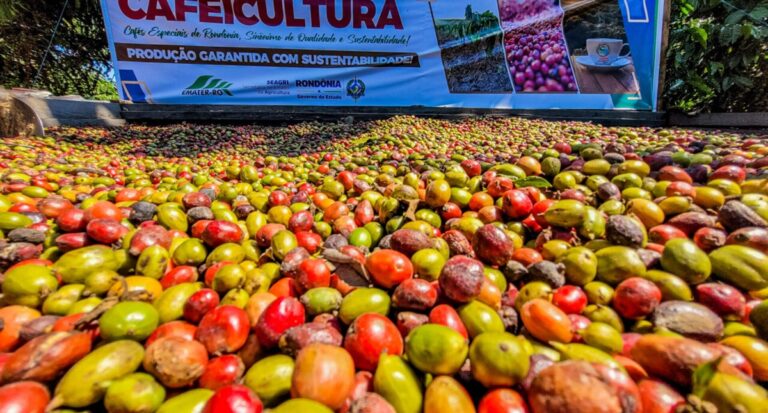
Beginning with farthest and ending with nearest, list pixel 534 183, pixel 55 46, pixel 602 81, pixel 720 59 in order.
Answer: pixel 55 46
pixel 602 81
pixel 720 59
pixel 534 183

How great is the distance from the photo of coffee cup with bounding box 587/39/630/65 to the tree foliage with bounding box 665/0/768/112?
2.30 meters

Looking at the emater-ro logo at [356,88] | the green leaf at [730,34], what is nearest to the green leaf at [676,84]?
the green leaf at [730,34]

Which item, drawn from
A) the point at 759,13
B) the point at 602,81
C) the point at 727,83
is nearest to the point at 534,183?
the point at 602,81

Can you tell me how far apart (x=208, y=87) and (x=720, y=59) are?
18193 millimetres

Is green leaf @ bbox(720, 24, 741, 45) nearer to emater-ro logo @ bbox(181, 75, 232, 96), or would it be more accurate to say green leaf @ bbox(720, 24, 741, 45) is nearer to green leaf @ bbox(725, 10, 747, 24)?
green leaf @ bbox(725, 10, 747, 24)

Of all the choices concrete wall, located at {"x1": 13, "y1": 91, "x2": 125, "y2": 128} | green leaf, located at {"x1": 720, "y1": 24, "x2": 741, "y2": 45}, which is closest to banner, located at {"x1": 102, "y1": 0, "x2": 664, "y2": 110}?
concrete wall, located at {"x1": 13, "y1": 91, "x2": 125, "y2": 128}

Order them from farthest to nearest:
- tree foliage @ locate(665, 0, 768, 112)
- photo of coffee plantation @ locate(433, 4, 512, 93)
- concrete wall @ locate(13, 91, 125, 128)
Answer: photo of coffee plantation @ locate(433, 4, 512, 93)
tree foliage @ locate(665, 0, 768, 112)
concrete wall @ locate(13, 91, 125, 128)

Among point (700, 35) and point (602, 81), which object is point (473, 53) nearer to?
point (602, 81)

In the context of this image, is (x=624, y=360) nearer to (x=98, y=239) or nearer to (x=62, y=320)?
(x=62, y=320)

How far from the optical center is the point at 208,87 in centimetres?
1161

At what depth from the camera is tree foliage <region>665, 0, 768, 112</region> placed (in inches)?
435

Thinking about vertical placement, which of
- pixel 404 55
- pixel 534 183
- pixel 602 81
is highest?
pixel 404 55

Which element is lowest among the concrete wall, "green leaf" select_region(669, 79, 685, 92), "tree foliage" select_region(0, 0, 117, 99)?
"green leaf" select_region(669, 79, 685, 92)

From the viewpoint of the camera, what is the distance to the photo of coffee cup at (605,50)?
1173cm
